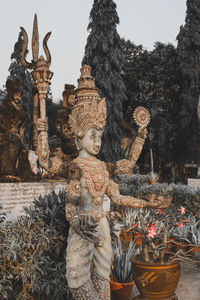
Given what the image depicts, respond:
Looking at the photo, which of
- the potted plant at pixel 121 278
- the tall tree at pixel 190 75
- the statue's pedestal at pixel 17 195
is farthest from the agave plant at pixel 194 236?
the tall tree at pixel 190 75

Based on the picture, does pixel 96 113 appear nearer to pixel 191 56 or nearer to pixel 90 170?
pixel 90 170

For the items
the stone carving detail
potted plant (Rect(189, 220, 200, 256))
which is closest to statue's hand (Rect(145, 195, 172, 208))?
the stone carving detail

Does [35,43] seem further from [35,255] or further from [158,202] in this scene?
[158,202]

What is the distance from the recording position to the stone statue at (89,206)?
258 cm

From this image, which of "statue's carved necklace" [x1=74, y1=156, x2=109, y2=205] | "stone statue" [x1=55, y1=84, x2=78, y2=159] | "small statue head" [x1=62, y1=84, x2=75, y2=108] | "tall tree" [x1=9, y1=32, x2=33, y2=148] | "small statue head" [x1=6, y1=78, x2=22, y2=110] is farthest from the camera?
"tall tree" [x1=9, y1=32, x2=33, y2=148]

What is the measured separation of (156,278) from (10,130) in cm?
410

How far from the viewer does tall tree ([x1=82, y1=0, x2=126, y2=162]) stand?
2011 centimetres

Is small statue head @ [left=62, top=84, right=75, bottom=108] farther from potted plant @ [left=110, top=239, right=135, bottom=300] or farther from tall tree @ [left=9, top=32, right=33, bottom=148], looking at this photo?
tall tree @ [left=9, top=32, right=33, bottom=148]

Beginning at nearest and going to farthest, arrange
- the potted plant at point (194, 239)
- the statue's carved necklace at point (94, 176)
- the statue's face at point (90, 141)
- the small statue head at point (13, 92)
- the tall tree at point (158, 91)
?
the statue's carved necklace at point (94, 176)
the statue's face at point (90, 141)
the potted plant at point (194, 239)
the small statue head at point (13, 92)
the tall tree at point (158, 91)

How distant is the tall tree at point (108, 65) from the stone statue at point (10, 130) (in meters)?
13.6

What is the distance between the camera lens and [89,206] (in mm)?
2752

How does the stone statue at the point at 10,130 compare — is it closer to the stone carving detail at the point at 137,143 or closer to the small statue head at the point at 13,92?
the small statue head at the point at 13,92

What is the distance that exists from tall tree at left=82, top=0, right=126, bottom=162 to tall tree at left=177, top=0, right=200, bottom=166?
14.8 ft

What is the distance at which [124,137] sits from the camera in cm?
2591
